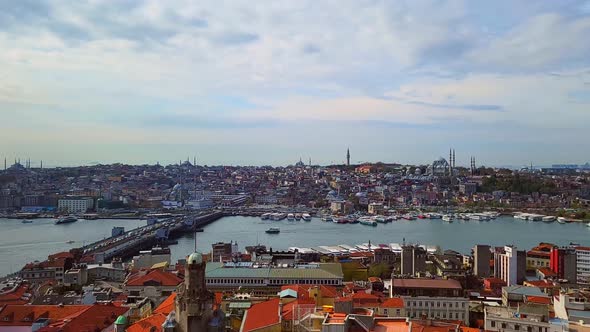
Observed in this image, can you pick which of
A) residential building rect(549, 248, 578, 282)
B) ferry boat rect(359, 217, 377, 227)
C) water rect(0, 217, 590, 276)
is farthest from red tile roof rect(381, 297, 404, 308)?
ferry boat rect(359, 217, 377, 227)

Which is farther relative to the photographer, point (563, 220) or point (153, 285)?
point (563, 220)

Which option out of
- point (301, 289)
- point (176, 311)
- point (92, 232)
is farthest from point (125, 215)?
point (176, 311)

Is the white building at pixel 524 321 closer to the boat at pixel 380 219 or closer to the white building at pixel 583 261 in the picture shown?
the white building at pixel 583 261

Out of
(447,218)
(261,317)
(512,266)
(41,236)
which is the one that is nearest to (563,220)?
(447,218)

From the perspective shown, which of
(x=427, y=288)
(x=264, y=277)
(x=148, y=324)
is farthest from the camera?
(x=264, y=277)

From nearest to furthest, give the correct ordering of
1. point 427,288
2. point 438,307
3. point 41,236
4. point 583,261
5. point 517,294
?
point 438,307, point 427,288, point 517,294, point 583,261, point 41,236

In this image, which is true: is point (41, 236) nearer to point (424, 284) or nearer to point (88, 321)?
point (88, 321)
